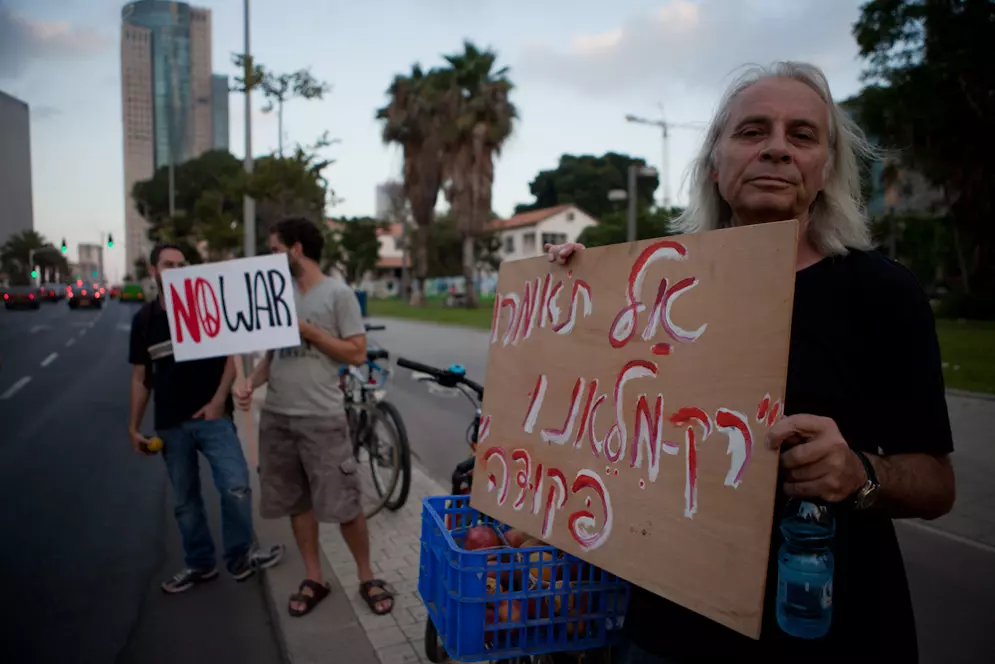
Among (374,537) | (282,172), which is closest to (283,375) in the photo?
(374,537)

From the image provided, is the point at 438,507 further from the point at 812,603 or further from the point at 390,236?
the point at 390,236

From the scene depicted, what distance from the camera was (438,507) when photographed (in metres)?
1.96

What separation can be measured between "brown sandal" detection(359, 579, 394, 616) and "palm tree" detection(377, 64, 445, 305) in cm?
2885

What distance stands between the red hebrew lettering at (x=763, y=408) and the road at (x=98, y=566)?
113 inches

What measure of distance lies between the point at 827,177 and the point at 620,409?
0.66 metres

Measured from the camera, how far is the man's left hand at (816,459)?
3.48 ft

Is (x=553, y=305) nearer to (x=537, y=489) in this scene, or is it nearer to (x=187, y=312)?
(x=537, y=489)

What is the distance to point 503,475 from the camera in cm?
177

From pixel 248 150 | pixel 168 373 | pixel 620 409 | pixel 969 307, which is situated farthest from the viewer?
pixel 969 307

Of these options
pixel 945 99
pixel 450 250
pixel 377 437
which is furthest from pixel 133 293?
pixel 377 437

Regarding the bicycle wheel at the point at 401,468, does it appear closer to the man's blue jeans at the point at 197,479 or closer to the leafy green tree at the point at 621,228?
the man's blue jeans at the point at 197,479

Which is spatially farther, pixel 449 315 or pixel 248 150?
pixel 449 315

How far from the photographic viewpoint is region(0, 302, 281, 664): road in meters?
3.28

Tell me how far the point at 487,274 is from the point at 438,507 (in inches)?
2311
